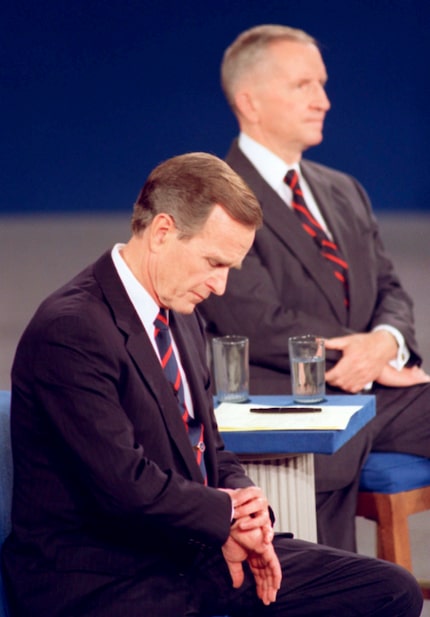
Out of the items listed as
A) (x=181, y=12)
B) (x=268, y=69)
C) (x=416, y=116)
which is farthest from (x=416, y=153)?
(x=268, y=69)

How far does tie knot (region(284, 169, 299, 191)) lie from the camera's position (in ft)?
12.8

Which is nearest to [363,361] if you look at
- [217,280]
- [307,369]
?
[307,369]

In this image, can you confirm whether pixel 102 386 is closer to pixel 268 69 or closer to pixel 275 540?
pixel 275 540

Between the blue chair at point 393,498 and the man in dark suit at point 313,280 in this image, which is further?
the man in dark suit at point 313,280

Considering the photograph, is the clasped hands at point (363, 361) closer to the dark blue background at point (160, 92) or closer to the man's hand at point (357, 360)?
the man's hand at point (357, 360)

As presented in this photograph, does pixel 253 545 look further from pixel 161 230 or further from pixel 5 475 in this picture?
pixel 161 230

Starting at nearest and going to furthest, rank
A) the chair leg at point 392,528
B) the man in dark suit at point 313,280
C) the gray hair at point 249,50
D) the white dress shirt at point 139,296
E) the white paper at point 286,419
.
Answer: the white dress shirt at point 139,296
the white paper at point 286,419
the chair leg at point 392,528
the man in dark suit at point 313,280
the gray hair at point 249,50

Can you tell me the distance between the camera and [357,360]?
3.63 metres

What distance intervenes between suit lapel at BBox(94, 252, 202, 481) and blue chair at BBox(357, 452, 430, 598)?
1.20m

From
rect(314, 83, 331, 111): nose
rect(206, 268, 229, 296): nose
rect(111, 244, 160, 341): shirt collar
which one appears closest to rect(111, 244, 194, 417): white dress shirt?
rect(111, 244, 160, 341): shirt collar

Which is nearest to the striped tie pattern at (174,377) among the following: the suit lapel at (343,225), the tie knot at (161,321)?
the tie knot at (161,321)

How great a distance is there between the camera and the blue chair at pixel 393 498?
339 cm

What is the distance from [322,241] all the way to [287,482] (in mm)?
1133

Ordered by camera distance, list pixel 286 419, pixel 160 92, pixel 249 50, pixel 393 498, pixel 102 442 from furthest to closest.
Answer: pixel 160 92
pixel 249 50
pixel 393 498
pixel 286 419
pixel 102 442
